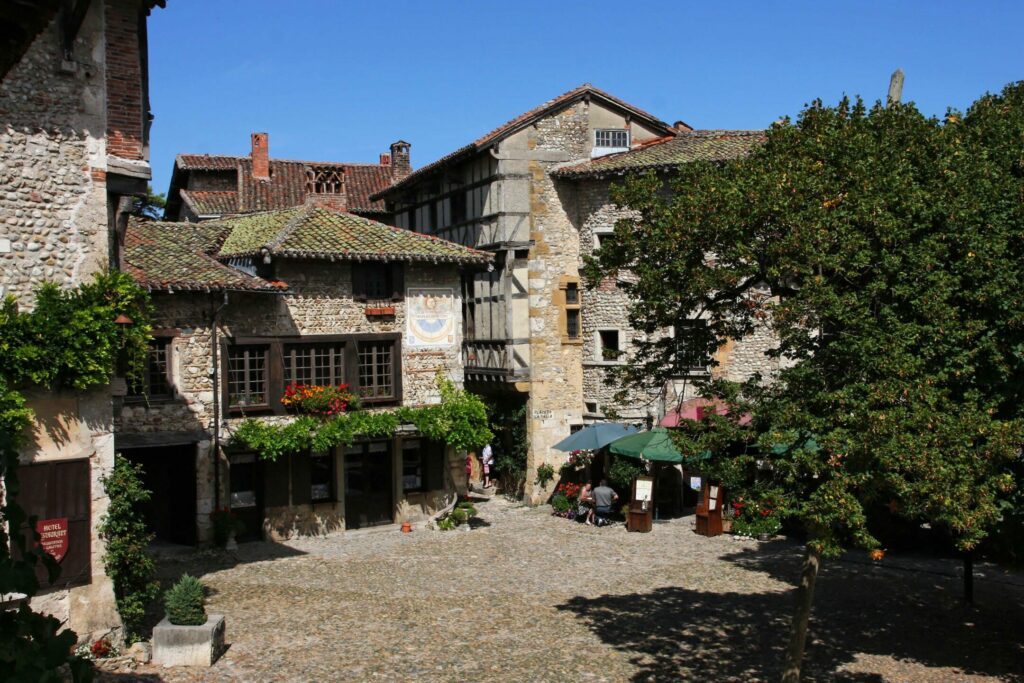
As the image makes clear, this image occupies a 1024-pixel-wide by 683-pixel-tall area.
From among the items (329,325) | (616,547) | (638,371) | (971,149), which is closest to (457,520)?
(616,547)

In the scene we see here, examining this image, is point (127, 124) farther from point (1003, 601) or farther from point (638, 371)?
point (1003, 601)

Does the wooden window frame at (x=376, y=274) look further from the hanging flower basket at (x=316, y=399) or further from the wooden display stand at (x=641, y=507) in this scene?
the wooden display stand at (x=641, y=507)

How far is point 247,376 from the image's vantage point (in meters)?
20.8

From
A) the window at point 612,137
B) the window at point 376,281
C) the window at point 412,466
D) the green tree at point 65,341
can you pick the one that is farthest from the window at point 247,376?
the window at point 612,137

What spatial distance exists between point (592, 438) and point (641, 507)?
2.90 m

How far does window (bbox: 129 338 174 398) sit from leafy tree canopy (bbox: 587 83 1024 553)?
11.6 meters

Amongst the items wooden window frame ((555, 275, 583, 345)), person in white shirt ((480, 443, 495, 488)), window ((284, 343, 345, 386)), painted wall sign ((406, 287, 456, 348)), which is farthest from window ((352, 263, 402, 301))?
person in white shirt ((480, 443, 495, 488))

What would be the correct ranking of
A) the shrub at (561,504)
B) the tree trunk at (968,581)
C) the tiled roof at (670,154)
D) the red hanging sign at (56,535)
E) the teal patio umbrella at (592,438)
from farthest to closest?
1. the tiled roof at (670,154)
2. the teal patio umbrella at (592,438)
3. the shrub at (561,504)
4. the tree trunk at (968,581)
5. the red hanging sign at (56,535)

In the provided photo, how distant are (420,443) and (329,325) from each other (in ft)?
12.4

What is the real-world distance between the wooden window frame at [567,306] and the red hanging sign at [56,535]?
53.8ft

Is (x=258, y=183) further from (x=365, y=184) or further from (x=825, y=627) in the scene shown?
(x=825, y=627)

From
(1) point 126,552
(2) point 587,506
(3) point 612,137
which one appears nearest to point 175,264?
(1) point 126,552

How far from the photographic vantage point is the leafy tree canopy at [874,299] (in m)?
10.1

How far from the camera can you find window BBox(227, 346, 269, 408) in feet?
67.5
